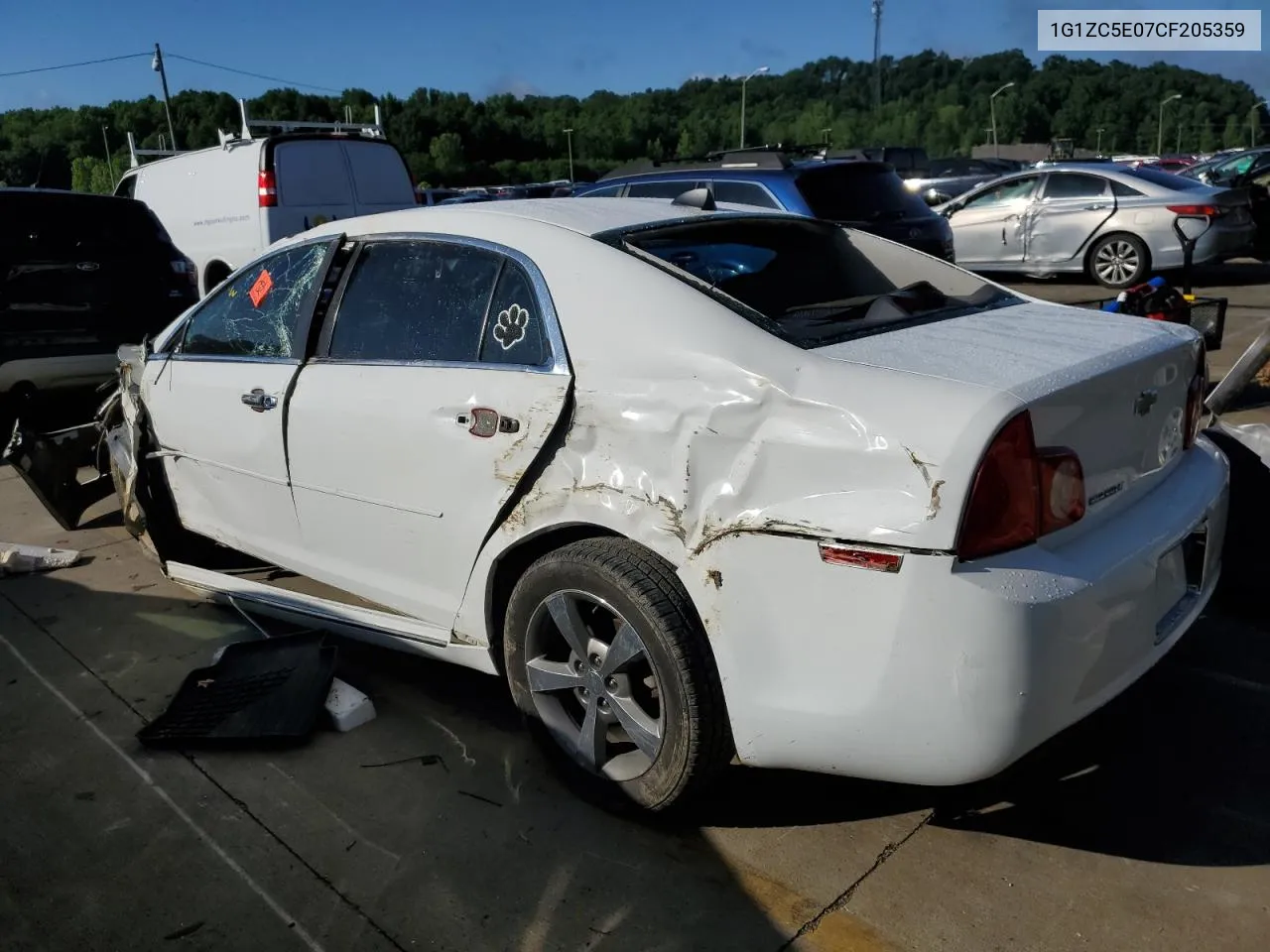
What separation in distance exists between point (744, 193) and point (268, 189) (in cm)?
490

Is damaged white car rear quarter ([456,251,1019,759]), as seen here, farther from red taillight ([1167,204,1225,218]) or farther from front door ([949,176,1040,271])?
front door ([949,176,1040,271])

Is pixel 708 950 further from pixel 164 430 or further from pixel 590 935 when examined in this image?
pixel 164 430

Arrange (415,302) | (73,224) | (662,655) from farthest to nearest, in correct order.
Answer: (73,224) < (415,302) < (662,655)

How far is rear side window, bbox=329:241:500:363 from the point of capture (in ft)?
10.0

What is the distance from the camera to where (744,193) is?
27.3 feet

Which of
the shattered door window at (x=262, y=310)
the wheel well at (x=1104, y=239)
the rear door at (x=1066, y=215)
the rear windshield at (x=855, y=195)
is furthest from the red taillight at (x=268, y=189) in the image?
the wheel well at (x=1104, y=239)

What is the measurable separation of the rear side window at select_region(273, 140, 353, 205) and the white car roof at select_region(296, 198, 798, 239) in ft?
24.1

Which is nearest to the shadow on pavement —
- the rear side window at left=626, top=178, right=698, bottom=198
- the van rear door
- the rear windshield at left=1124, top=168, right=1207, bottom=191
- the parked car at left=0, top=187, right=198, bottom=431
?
the parked car at left=0, top=187, right=198, bottom=431

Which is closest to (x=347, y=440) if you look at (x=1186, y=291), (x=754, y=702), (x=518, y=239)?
(x=518, y=239)

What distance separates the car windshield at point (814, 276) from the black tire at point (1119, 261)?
9.99 meters

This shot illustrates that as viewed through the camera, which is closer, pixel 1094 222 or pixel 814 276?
pixel 814 276

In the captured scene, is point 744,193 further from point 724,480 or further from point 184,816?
point 184,816

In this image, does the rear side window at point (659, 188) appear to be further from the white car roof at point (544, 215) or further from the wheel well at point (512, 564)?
the wheel well at point (512, 564)

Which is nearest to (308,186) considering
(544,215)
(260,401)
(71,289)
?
(71,289)
